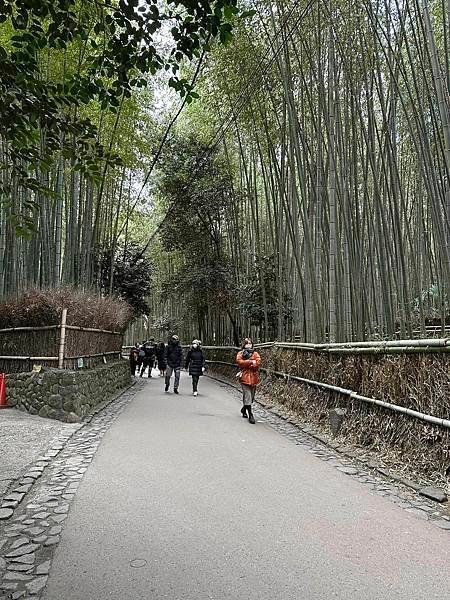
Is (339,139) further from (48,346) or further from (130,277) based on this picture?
(130,277)

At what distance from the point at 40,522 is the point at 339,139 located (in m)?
6.21

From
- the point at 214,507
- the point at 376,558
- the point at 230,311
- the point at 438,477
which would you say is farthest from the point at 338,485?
the point at 230,311

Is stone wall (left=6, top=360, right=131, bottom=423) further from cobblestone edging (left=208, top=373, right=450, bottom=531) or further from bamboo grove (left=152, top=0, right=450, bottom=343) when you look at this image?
bamboo grove (left=152, top=0, right=450, bottom=343)

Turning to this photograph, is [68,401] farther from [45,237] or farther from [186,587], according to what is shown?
[186,587]

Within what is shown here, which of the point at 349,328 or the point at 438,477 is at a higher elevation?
the point at 349,328

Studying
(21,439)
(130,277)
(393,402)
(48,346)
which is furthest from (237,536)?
(130,277)

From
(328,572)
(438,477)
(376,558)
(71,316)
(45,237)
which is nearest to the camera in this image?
(328,572)

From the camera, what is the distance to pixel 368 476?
4.01 metres

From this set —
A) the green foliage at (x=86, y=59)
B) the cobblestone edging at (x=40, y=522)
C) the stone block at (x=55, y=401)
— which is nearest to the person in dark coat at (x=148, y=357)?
the stone block at (x=55, y=401)

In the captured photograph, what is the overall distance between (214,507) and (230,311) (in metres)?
11.1

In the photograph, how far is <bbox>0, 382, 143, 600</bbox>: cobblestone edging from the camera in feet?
7.27

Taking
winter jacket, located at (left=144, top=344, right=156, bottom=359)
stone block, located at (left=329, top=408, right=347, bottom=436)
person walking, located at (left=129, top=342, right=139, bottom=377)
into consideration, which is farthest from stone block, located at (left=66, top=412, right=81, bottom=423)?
winter jacket, located at (left=144, top=344, right=156, bottom=359)

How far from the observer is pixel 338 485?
147 inches

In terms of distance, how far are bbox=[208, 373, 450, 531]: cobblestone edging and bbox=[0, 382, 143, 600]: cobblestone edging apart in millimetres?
2128
